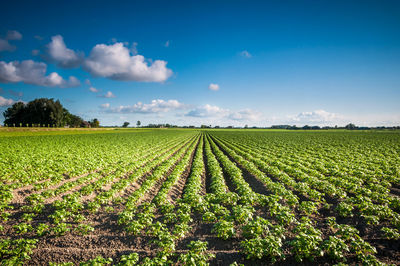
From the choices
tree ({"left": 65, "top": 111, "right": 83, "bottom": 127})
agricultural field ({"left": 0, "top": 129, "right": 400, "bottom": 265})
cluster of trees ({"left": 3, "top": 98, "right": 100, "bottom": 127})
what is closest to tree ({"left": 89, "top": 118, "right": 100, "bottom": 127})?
tree ({"left": 65, "top": 111, "right": 83, "bottom": 127})

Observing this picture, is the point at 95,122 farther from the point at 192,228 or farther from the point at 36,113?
the point at 192,228

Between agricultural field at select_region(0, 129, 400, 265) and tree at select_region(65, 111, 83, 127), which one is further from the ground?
tree at select_region(65, 111, 83, 127)

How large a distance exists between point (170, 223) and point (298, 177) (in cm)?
1169

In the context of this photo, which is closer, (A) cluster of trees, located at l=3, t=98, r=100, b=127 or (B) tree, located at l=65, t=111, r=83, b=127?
(A) cluster of trees, located at l=3, t=98, r=100, b=127

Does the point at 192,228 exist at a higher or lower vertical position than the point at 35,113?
lower

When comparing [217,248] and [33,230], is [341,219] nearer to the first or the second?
[217,248]

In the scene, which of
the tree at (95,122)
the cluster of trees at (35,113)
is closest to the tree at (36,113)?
the cluster of trees at (35,113)

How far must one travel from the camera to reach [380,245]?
6.77 meters

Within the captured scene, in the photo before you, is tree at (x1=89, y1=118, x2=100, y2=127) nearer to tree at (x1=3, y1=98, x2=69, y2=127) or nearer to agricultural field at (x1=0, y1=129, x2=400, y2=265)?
tree at (x1=3, y1=98, x2=69, y2=127)

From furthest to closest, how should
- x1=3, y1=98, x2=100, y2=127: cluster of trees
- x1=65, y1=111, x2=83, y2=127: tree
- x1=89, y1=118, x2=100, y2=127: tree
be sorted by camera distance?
x1=89, y1=118, x2=100, y2=127: tree → x1=65, y1=111, x2=83, y2=127: tree → x1=3, y1=98, x2=100, y2=127: cluster of trees

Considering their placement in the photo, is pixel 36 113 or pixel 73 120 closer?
pixel 36 113

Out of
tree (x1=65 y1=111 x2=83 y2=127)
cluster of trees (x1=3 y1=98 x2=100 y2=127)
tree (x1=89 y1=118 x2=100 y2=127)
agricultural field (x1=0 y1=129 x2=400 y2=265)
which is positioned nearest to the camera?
agricultural field (x1=0 y1=129 x2=400 y2=265)

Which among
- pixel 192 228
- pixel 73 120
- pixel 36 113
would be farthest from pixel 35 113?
pixel 192 228

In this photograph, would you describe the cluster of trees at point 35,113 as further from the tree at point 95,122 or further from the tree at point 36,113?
the tree at point 95,122
